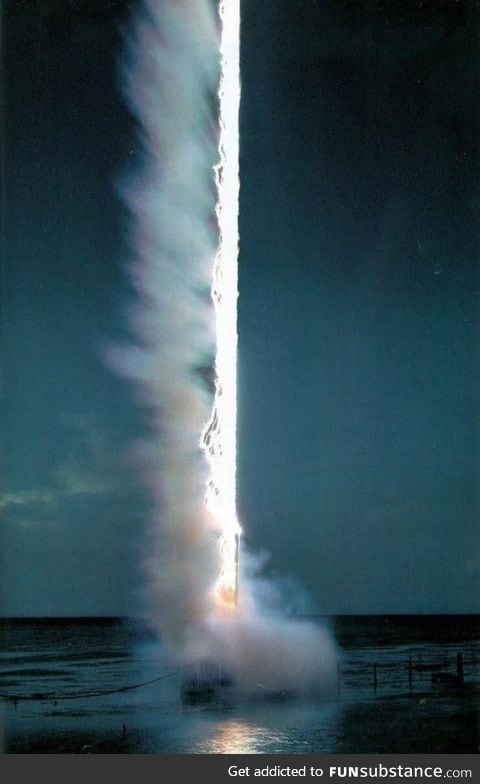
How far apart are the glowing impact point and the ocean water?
336 centimetres

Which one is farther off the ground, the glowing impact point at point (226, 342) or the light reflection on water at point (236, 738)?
the glowing impact point at point (226, 342)

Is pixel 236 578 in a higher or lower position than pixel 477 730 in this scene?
higher

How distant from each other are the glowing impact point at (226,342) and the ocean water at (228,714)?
336 centimetres

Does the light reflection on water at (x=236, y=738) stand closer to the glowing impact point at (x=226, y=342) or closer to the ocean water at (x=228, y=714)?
the ocean water at (x=228, y=714)

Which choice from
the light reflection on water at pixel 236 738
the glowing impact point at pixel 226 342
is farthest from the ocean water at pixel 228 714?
the glowing impact point at pixel 226 342

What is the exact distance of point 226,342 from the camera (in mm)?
22125

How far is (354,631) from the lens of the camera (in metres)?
73.5

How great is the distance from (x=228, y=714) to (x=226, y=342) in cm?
926

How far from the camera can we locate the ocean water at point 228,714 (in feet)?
67.7

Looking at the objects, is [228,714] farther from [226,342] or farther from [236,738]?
[226,342]

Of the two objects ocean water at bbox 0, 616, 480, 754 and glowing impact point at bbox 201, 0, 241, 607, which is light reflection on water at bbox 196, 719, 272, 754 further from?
glowing impact point at bbox 201, 0, 241, 607
